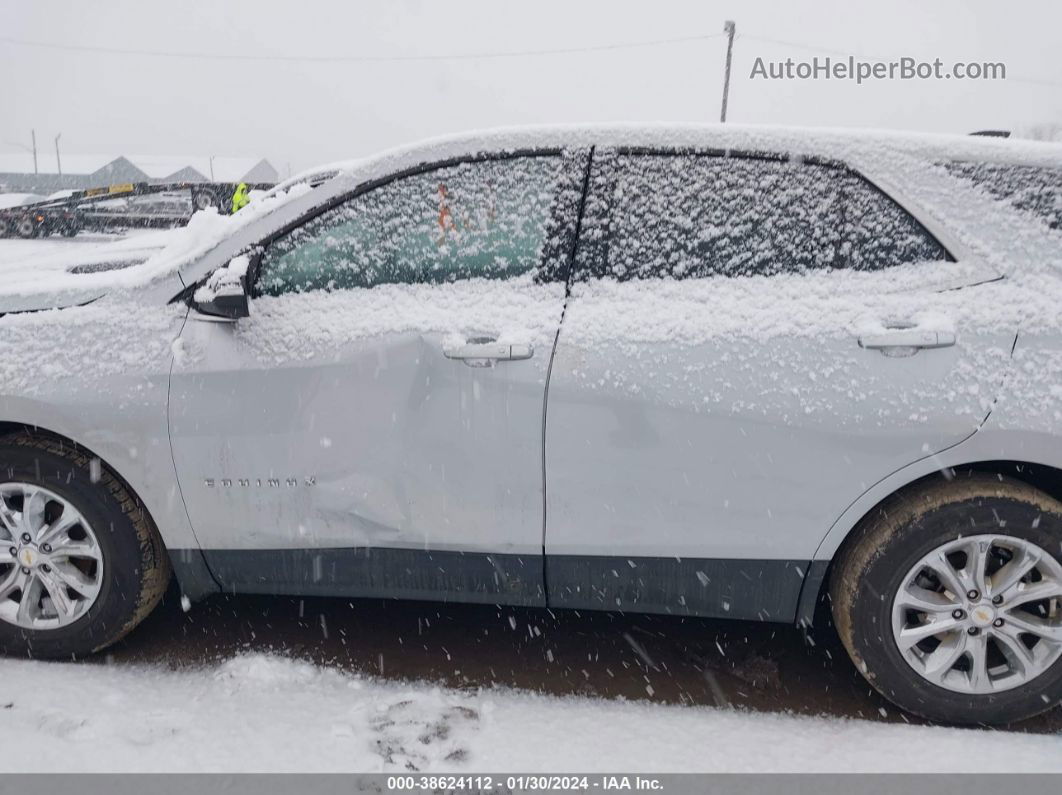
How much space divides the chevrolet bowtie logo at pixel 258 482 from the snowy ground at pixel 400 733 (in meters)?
0.67

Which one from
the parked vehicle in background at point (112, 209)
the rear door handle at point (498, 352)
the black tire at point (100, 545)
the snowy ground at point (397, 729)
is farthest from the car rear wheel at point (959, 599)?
the parked vehicle in background at point (112, 209)

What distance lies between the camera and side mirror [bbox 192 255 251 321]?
2.19 metres

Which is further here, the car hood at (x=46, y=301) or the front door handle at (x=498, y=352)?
the car hood at (x=46, y=301)

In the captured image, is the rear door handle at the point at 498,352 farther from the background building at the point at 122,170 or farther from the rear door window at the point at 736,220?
the background building at the point at 122,170

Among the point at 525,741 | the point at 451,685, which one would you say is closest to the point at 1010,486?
the point at 525,741

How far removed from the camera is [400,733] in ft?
7.31

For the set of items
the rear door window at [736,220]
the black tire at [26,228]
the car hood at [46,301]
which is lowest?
the car hood at [46,301]

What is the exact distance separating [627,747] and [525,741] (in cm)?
30

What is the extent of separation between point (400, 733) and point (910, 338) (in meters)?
1.83

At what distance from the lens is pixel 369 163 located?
2.37m

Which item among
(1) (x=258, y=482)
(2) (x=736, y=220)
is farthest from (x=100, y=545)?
(2) (x=736, y=220)

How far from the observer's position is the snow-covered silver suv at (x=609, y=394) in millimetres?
2115

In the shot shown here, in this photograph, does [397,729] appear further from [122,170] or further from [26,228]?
[122,170]
